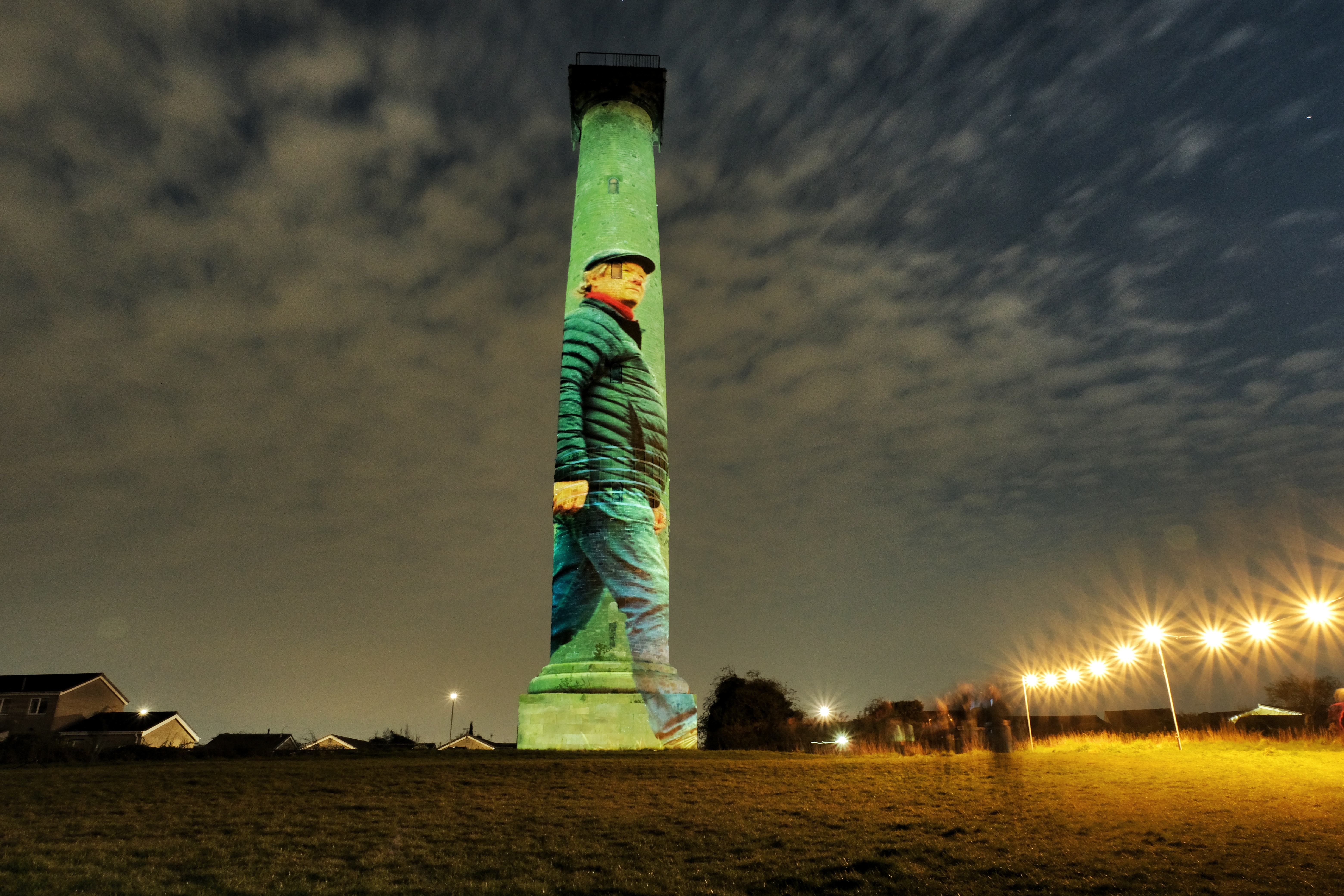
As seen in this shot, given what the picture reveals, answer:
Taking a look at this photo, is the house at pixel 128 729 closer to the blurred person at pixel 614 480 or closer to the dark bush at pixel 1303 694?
the blurred person at pixel 614 480

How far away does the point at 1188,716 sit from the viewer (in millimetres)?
45719

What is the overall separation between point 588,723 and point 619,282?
1594cm

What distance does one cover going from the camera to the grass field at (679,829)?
26.5 feet

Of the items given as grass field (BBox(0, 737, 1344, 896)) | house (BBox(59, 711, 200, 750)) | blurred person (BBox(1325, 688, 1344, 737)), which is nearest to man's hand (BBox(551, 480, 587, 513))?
grass field (BBox(0, 737, 1344, 896))

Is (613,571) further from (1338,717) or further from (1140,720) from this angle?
(1140,720)

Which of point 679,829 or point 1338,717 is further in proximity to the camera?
point 1338,717

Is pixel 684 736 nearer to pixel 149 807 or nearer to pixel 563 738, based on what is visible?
pixel 563 738

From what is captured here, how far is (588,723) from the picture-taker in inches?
996

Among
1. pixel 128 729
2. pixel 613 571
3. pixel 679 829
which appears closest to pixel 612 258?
pixel 613 571

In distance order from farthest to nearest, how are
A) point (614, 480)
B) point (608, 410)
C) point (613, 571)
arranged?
point (608, 410)
point (614, 480)
point (613, 571)

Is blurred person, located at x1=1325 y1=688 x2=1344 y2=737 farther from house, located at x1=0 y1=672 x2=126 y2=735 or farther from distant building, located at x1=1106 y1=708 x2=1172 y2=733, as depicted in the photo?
house, located at x1=0 y1=672 x2=126 y2=735

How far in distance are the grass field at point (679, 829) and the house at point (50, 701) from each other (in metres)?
47.2

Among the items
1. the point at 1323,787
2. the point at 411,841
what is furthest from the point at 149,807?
the point at 1323,787

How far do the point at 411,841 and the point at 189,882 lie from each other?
8.26ft
